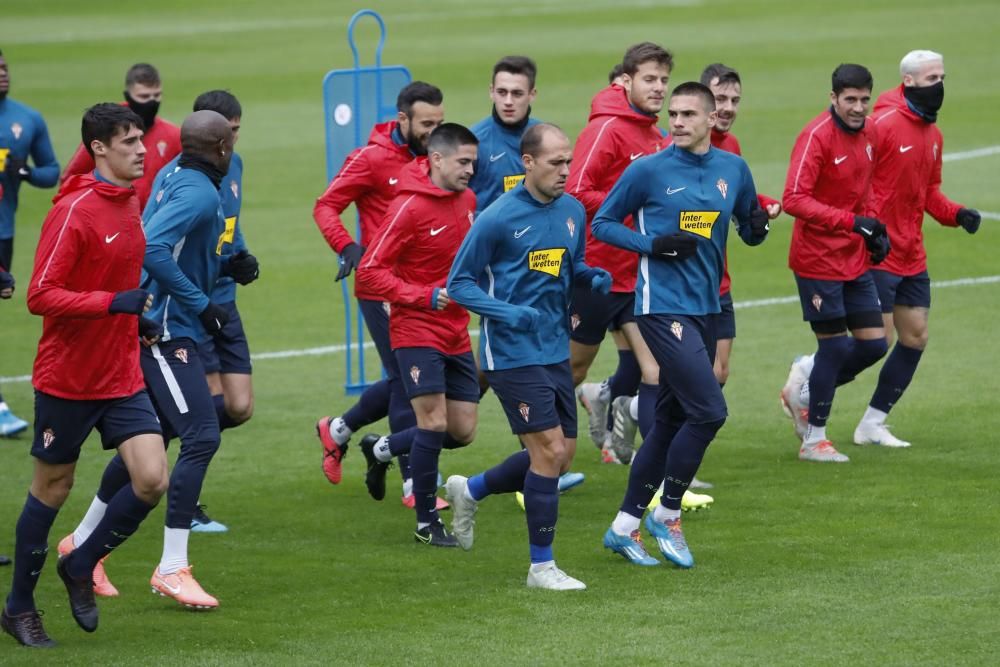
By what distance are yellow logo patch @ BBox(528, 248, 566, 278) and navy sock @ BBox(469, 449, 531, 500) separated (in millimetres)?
963

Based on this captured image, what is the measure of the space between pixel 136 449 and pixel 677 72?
24.7 meters

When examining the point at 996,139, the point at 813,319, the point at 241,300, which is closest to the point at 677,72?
the point at 996,139

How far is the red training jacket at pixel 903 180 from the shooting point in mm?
11039

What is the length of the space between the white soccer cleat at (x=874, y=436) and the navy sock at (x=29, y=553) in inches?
220

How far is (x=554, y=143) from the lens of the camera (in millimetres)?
8133

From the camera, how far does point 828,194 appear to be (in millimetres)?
10711

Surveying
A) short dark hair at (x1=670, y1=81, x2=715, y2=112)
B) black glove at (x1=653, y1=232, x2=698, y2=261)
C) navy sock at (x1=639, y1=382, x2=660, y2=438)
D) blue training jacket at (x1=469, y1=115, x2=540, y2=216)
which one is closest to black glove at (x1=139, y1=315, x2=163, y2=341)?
black glove at (x1=653, y1=232, x2=698, y2=261)

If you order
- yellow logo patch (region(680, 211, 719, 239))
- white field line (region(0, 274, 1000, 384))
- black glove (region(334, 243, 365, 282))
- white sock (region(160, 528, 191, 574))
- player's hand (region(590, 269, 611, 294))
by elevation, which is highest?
yellow logo patch (region(680, 211, 719, 239))

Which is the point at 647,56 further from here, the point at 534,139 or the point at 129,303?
the point at 129,303

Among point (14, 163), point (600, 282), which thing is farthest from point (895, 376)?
point (14, 163)

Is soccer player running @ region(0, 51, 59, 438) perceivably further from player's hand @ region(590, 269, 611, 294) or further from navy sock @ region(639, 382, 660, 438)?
player's hand @ region(590, 269, 611, 294)

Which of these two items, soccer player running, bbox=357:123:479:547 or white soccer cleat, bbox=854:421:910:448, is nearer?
soccer player running, bbox=357:123:479:547

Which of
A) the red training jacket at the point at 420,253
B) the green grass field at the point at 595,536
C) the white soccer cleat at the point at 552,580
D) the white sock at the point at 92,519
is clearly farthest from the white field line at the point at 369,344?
the white soccer cleat at the point at 552,580

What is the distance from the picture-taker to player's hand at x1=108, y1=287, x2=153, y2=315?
7.20 meters
